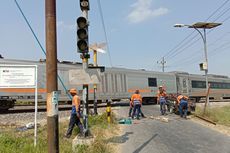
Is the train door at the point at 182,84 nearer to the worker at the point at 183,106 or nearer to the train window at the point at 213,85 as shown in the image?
the train window at the point at 213,85

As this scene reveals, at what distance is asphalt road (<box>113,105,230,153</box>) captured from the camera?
9.16m

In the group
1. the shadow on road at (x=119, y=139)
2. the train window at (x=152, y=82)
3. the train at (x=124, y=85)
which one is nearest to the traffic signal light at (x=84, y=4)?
the shadow on road at (x=119, y=139)

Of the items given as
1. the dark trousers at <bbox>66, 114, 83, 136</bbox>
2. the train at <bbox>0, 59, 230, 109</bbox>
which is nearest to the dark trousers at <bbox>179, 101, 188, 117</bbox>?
the train at <bbox>0, 59, 230, 109</bbox>

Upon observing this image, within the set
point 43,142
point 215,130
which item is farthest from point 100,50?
point 215,130

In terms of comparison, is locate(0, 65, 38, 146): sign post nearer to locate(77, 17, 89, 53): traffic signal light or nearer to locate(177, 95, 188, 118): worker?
locate(77, 17, 89, 53): traffic signal light

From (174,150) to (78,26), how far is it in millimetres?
4517

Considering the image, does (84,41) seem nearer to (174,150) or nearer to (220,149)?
(174,150)

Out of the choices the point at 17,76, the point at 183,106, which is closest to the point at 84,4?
the point at 17,76

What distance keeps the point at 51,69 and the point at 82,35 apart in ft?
8.30

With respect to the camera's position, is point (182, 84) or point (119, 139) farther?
point (182, 84)

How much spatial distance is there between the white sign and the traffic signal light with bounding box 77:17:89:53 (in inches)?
73.0

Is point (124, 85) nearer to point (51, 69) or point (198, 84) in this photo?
point (198, 84)

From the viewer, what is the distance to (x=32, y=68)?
373 inches

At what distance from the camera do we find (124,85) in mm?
31266
